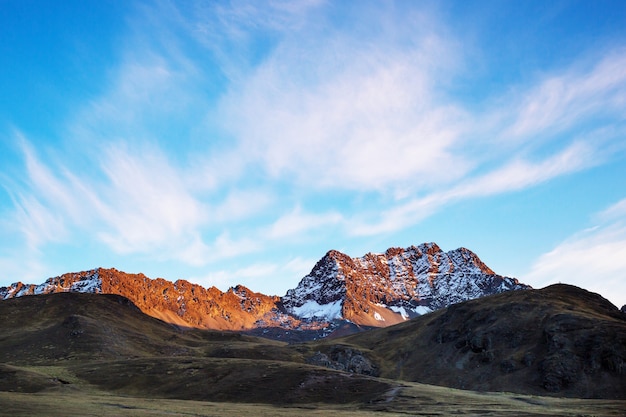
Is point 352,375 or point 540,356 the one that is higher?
point 540,356

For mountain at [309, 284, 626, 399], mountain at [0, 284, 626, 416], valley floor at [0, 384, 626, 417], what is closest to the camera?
valley floor at [0, 384, 626, 417]

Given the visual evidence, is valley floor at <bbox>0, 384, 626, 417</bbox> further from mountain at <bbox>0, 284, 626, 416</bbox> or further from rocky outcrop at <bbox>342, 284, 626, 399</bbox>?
rocky outcrop at <bbox>342, 284, 626, 399</bbox>

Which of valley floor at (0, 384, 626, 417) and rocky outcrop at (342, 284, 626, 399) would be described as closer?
valley floor at (0, 384, 626, 417)

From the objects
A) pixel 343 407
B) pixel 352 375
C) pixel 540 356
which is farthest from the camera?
pixel 540 356

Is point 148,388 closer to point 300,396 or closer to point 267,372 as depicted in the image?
point 267,372

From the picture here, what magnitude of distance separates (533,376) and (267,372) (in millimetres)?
95463

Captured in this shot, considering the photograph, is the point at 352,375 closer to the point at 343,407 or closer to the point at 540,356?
the point at 343,407

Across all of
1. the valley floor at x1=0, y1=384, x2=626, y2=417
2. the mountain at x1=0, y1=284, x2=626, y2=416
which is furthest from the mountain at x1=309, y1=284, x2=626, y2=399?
the valley floor at x1=0, y1=384, x2=626, y2=417

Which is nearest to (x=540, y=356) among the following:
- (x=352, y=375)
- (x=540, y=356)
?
(x=540, y=356)

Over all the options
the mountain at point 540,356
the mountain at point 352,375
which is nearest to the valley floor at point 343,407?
the mountain at point 352,375

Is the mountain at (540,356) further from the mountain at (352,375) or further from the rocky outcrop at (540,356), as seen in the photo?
the mountain at (352,375)

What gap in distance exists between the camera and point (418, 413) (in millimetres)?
71250

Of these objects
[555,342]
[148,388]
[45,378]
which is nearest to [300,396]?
[148,388]

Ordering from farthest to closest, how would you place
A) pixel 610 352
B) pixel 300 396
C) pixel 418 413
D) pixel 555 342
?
pixel 555 342
pixel 610 352
pixel 300 396
pixel 418 413
